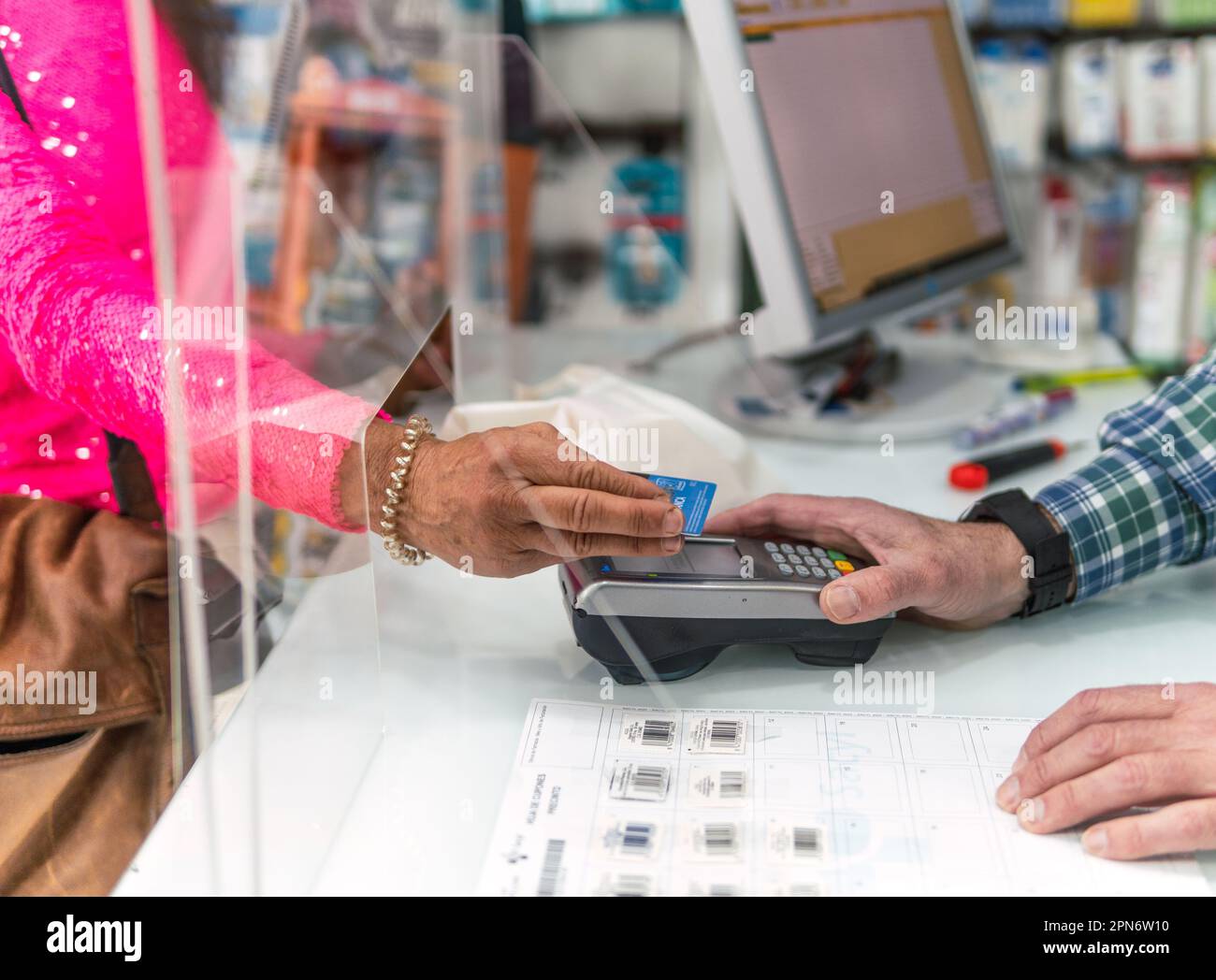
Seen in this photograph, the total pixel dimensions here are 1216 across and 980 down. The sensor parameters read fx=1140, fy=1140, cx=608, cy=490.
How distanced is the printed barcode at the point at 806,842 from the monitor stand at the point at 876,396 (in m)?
0.67

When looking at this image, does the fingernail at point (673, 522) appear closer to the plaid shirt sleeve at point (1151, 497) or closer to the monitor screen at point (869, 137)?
the plaid shirt sleeve at point (1151, 497)

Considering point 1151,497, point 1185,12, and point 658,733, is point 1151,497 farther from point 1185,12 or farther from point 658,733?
point 1185,12

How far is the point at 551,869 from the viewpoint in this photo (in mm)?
639

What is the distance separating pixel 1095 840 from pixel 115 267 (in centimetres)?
76

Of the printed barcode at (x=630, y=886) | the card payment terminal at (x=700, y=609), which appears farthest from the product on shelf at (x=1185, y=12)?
the printed barcode at (x=630, y=886)

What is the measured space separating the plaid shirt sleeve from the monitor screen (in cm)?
39

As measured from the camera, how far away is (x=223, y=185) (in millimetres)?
840

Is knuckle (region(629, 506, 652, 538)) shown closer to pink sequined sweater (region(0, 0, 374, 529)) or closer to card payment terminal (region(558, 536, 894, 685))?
card payment terminal (region(558, 536, 894, 685))

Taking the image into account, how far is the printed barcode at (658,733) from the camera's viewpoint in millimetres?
763

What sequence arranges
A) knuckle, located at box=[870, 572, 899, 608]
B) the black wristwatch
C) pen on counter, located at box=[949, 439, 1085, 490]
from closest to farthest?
knuckle, located at box=[870, 572, 899, 608] < the black wristwatch < pen on counter, located at box=[949, 439, 1085, 490]

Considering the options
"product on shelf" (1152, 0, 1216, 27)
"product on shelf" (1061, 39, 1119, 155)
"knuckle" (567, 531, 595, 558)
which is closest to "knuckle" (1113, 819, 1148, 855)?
"knuckle" (567, 531, 595, 558)

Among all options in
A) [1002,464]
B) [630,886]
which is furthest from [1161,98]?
[630,886]

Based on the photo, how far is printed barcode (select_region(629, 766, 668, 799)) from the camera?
0.71 m
